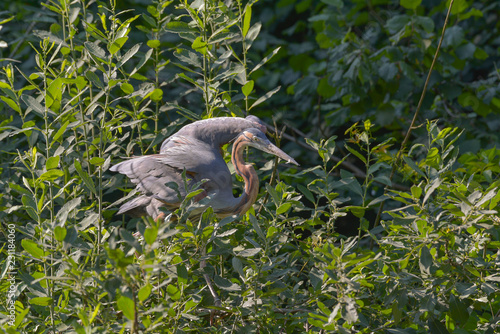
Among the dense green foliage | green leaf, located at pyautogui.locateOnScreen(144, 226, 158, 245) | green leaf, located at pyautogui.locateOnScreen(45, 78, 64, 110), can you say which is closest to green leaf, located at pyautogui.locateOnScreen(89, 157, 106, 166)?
the dense green foliage

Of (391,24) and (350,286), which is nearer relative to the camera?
(350,286)

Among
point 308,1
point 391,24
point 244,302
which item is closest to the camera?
point 244,302

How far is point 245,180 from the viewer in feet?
4.40

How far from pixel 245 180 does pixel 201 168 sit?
0.35 feet

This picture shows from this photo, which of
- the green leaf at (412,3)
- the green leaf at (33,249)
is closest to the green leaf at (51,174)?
the green leaf at (33,249)

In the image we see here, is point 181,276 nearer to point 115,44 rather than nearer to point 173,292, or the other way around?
point 173,292

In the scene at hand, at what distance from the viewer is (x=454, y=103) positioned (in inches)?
124

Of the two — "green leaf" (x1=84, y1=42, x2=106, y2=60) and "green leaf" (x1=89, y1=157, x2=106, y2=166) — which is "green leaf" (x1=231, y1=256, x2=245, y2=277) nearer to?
"green leaf" (x1=89, y1=157, x2=106, y2=166)

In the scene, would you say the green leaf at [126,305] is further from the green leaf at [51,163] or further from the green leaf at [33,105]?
the green leaf at [33,105]

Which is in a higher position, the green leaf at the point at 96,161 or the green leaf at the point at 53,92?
the green leaf at the point at 53,92

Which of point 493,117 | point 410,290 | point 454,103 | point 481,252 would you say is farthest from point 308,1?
point 410,290

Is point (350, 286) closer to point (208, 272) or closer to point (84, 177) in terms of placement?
point (208, 272)

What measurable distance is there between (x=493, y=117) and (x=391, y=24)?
2.31 ft

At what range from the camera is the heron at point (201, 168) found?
4.25 ft
